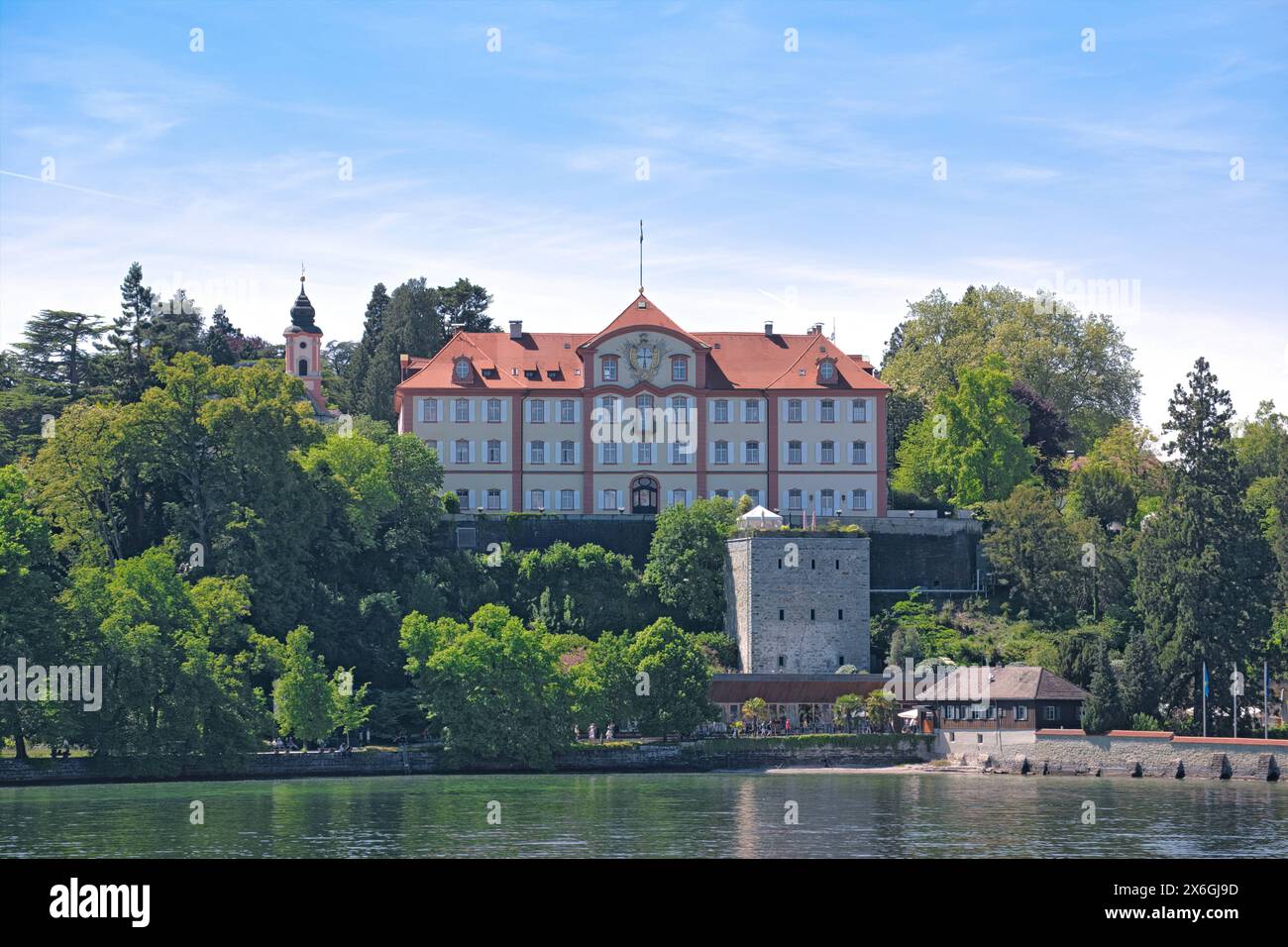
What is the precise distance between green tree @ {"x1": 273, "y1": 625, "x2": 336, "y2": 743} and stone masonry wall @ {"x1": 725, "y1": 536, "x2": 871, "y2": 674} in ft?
58.0

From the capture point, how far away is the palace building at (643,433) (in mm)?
87562

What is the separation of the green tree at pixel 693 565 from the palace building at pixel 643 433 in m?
6.52

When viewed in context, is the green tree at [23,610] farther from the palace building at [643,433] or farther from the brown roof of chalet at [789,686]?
the palace building at [643,433]

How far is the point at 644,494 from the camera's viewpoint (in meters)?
87.8

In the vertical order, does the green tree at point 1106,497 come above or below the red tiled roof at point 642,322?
below

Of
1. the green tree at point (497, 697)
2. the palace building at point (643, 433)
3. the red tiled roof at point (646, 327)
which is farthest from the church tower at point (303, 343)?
the green tree at point (497, 697)

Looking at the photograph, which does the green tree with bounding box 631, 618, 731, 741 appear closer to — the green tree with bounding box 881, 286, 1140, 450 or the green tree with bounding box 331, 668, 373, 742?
the green tree with bounding box 331, 668, 373, 742

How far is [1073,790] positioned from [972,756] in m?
11.2

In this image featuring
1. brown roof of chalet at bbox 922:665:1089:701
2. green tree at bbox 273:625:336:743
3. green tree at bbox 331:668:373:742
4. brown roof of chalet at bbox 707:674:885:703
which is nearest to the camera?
green tree at bbox 273:625:336:743


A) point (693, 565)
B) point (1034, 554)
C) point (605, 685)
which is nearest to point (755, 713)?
point (605, 685)

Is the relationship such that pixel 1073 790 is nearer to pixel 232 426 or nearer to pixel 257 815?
pixel 257 815

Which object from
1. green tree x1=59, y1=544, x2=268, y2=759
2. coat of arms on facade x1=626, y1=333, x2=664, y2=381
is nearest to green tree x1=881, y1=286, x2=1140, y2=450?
coat of arms on facade x1=626, y1=333, x2=664, y2=381

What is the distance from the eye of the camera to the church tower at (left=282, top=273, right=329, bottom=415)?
4363 inches
